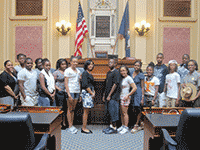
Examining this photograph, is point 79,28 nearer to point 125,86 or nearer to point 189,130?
point 125,86

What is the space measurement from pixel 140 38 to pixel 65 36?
314cm

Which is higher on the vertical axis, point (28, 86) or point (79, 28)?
point (79, 28)

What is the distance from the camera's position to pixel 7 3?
23.1 feet

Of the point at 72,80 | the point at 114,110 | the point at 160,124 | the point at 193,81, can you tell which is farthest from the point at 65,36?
the point at 160,124

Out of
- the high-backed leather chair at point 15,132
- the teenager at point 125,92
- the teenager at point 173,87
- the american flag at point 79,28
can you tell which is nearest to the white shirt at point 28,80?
the teenager at point 125,92

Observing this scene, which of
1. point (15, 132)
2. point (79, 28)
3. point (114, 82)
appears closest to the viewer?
point (15, 132)

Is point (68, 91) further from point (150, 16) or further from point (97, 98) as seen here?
point (150, 16)

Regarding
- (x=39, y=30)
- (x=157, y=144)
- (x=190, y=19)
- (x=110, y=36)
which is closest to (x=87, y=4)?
(x=110, y=36)

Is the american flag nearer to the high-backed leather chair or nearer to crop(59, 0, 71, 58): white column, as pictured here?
crop(59, 0, 71, 58): white column

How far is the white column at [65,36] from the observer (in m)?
6.82

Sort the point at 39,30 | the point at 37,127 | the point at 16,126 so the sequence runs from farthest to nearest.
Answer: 1. the point at 39,30
2. the point at 37,127
3. the point at 16,126

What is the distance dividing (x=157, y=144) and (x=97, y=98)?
6.09 feet

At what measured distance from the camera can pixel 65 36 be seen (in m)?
6.89

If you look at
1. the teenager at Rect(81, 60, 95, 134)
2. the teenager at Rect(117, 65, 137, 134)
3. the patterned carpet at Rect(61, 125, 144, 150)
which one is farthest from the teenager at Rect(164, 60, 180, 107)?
the teenager at Rect(81, 60, 95, 134)
